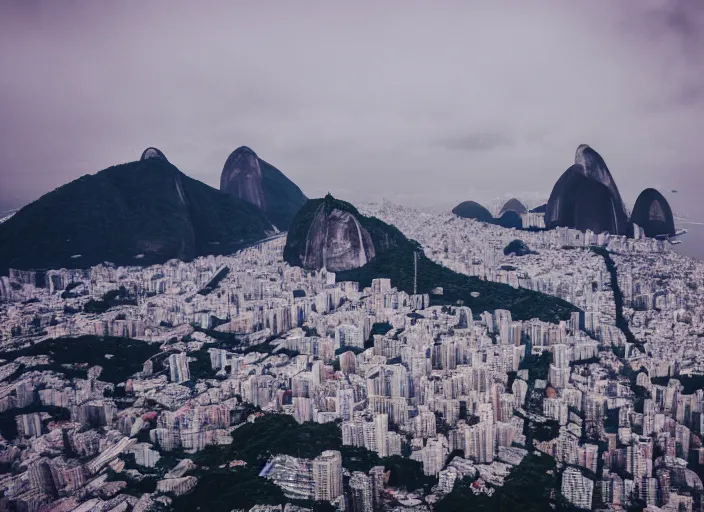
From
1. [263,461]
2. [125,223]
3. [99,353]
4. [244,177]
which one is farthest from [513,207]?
[263,461]

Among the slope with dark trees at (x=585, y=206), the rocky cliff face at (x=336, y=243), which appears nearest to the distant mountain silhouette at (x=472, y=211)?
the slope with dark trees at (x=585, y=206)

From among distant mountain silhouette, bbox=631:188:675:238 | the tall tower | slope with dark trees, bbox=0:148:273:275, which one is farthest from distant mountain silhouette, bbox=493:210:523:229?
slope with dark trees, bbox=0:148:273:275

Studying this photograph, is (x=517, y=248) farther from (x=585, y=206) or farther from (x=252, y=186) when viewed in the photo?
(x=252, y=186)

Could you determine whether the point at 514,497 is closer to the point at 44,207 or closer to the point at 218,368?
the point at 218,368

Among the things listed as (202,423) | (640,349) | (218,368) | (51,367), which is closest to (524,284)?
(640,349)

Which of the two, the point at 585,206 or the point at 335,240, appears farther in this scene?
the point at 585,206

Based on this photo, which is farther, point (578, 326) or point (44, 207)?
point (44, 207)
